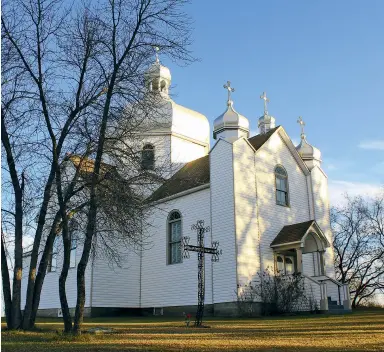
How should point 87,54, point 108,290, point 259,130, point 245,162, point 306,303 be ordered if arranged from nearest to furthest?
point 87,54 < point 306,303 < point 245,162 < point 108,290 < point 259,130

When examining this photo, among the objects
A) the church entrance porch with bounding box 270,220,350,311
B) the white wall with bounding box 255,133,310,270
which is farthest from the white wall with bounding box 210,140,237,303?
the church entrance porch with bounding box 270,220,350,311

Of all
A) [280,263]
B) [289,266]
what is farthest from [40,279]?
[289,266]

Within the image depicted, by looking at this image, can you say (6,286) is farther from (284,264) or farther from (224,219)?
(284,264)

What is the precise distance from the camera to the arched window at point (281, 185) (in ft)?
80.9

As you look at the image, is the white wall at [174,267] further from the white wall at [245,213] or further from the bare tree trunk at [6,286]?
the bare tree trunk at [6,286]

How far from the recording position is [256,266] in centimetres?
2175

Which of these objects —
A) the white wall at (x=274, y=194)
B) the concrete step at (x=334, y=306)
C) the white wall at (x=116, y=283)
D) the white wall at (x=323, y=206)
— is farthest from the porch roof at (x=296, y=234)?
the white wall at (x=116, y=283)

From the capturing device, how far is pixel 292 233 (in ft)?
74.6

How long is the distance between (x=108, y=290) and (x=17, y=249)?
471 inches

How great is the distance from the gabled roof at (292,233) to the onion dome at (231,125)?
15.9ft

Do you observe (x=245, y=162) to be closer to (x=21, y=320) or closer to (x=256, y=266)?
(x=256, y=266)

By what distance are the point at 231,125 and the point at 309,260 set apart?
300 inches

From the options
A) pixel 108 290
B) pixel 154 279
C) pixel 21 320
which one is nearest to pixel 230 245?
pixel 154 279

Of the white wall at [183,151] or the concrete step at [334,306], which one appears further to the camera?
the white wall at [183,151]
